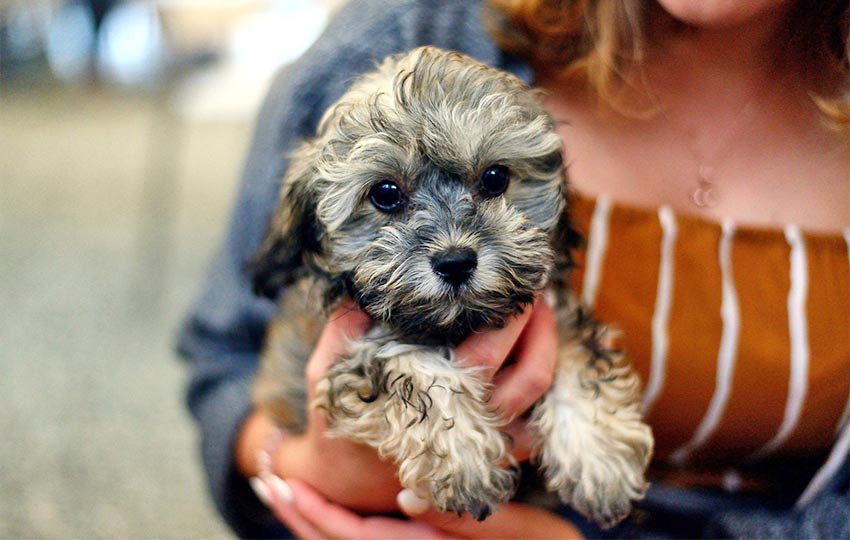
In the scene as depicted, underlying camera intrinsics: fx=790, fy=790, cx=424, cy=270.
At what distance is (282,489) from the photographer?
57.8 inches

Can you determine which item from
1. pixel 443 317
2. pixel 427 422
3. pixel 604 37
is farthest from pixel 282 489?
pixel 604 37

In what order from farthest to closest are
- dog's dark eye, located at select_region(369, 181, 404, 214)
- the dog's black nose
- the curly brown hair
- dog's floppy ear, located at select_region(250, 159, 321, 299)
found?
the curly brown hair < dog's floppy ear, located at select_region(250, 159, 321, 299) < dog's dark eye, located at select_region(369, 181, 404, 214) < the dog's black nose

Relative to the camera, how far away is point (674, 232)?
1.50 meters

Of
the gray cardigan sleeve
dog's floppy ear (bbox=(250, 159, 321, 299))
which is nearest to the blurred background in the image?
the gray cardigan sleeve

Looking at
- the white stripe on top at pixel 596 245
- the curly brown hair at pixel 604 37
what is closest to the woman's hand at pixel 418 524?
the white stripe on top at pixel 596 245

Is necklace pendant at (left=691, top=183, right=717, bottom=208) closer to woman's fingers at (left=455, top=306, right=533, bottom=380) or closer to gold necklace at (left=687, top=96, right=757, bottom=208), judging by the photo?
gold necklace at (left=687, top=96, right=757, bottom=208)

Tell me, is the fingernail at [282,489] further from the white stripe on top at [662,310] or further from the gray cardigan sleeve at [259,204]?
the white stripe on top at [662,310]

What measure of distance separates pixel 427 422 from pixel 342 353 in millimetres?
205

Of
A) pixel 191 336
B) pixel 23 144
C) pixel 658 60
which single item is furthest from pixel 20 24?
pixel 658 60

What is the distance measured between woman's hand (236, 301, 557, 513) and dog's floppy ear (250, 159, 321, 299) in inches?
4.9

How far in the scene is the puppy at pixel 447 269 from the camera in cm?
116

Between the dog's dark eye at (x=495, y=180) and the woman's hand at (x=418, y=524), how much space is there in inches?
19.7

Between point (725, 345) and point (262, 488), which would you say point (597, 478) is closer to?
point (725, 345)

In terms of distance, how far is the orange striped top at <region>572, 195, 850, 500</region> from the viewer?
1.42 metres
